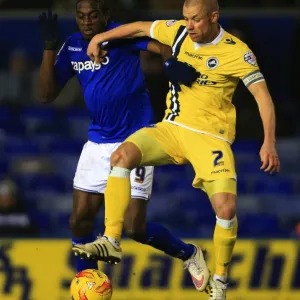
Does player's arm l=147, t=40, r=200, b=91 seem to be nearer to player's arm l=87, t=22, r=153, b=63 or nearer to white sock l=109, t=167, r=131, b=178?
player's arm l=87, t=22, r=153, b=63

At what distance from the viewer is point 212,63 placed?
861 centimetres

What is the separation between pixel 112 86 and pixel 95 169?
69 centimetres

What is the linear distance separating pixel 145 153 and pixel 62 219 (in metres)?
5.08

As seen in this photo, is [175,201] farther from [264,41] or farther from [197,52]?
[197,52]

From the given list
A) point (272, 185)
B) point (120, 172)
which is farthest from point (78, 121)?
point (120, 172)

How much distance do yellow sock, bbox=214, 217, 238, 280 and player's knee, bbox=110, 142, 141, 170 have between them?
0.72 metres

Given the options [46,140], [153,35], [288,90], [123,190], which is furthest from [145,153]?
[288,90]

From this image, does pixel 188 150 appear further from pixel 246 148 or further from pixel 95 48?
pixel 246 148

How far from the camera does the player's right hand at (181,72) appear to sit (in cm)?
860

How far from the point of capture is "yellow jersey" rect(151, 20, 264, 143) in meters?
8.56

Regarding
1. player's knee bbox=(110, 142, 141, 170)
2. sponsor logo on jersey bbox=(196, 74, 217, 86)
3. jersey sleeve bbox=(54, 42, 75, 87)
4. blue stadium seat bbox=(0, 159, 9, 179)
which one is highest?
sponsor logo on jersey bbox=(196, 74, 217, 86)

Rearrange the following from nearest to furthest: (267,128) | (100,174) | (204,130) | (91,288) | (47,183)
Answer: (267,128) < (204,130) < (91,288) < (100,174) < (47,183)

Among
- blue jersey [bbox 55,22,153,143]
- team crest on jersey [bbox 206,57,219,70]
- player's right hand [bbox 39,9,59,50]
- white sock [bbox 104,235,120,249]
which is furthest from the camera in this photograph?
blue jersey [bbox 55,22,153,143]

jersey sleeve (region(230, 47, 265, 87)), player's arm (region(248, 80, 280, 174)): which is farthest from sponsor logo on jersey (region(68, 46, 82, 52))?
player's arm (region(248, 80, 280, 174))
